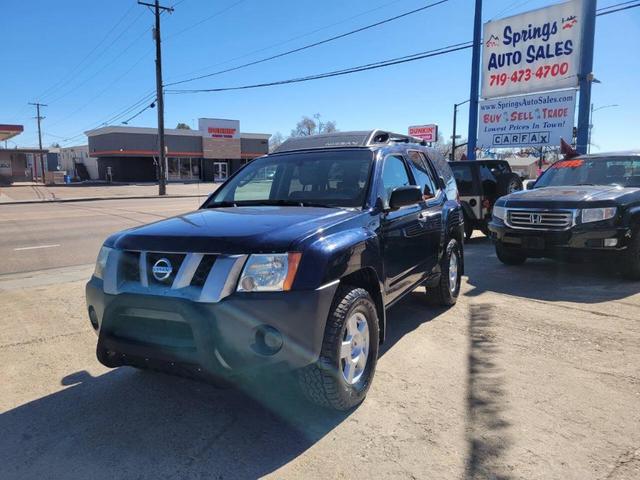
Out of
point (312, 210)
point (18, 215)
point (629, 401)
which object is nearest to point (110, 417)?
point (312, 210)

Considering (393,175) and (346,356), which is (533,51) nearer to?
(393,175)

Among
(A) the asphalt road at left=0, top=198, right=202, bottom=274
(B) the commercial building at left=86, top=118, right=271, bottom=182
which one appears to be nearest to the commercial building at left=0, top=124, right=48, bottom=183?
(B) the commercial building at left=86, top=118, right=271, bottom=182

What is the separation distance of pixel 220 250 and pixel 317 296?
0.62 meters

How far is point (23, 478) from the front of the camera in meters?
2.64

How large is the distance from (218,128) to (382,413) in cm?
5464

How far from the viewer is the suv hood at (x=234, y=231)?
2.86m

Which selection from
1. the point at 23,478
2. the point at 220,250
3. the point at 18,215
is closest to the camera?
the point at 23,478

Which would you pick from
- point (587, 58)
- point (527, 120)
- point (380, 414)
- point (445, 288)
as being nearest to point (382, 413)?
point (380, 414)

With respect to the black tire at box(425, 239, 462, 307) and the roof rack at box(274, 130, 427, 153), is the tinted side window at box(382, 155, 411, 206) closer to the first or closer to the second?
the roof rack at box(274, 130, 427, 153)

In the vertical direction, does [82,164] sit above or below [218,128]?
below

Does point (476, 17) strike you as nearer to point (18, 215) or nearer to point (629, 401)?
point (629, 401)

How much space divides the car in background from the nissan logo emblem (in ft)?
28.7

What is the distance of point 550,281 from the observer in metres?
7.16

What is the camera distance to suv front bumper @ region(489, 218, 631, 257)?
6.71m
